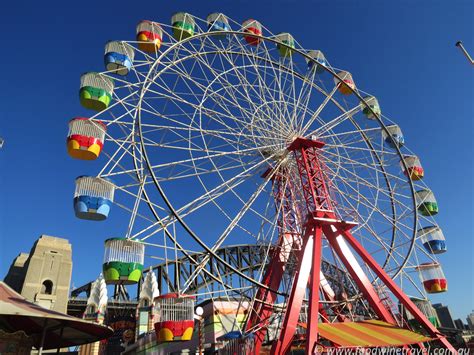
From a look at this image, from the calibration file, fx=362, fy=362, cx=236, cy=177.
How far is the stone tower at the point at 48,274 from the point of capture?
118 feet

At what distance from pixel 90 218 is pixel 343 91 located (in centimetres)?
1531

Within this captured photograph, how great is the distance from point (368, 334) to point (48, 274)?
35443mm

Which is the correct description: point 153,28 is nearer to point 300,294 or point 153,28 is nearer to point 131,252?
point 131,252

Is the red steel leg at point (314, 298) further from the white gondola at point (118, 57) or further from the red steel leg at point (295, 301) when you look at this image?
the white gondola at point (118, 57)

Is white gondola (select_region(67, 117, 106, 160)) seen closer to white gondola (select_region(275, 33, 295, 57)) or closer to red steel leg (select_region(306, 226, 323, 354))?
red steel leg (select_region(306, 226, 323, 354))

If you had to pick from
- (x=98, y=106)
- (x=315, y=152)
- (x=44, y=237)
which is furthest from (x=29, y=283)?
(x=315, y=152)

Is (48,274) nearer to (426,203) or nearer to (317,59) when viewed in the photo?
(317,59)

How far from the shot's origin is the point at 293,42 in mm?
21453

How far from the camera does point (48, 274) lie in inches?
1484

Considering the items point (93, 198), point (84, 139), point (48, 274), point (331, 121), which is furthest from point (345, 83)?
point (48, 274)

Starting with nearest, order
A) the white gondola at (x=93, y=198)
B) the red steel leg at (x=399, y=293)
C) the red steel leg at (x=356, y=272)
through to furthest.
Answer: the white gondola at (x=93, y=198)
the red steel leg at (x=399, y=293)
the red steel leg at (x=356, y=272)

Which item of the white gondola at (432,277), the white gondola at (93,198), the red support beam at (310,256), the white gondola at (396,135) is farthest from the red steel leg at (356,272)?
the white gondola at (396,135)

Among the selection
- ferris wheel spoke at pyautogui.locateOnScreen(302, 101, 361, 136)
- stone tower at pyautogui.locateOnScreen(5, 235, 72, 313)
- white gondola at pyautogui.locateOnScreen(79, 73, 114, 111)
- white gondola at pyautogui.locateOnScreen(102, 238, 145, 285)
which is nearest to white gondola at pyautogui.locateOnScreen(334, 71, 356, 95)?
ferris wheel spoke at pyautogui.locateOnScreen(302, 101, 361, 136)

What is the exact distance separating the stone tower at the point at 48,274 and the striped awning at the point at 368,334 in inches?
1281
